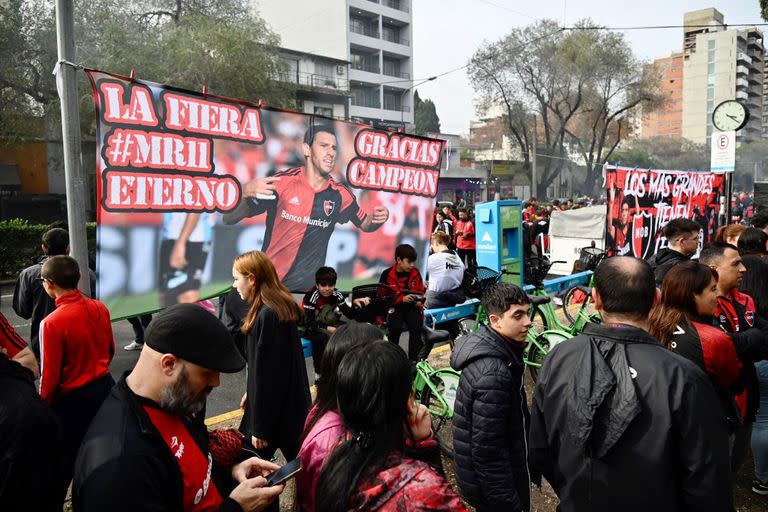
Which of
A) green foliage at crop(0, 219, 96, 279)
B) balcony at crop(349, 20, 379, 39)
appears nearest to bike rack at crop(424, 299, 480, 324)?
green foliage at crop(0, 219, 96, 279)

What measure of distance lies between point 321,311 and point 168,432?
2.99 metres

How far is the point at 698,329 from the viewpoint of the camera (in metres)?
2.78

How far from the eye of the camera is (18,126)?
2100 cm

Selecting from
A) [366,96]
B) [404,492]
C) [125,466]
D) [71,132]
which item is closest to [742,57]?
[366,96]

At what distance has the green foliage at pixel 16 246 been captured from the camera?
44.6ft

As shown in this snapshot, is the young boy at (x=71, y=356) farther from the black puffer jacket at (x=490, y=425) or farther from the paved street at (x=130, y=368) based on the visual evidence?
the black puffer jacket at (x=490, y=425)

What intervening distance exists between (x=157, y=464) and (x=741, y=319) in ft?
11.3

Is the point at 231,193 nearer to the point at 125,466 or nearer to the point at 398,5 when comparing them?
the point at 125,466

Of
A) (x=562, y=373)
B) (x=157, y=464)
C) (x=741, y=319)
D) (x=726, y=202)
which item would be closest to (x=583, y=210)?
(x=726, y=202)

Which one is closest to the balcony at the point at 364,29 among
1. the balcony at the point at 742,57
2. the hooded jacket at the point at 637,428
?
the hooded jacket at the point at 637,428

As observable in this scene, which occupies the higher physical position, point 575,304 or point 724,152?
point 724,152

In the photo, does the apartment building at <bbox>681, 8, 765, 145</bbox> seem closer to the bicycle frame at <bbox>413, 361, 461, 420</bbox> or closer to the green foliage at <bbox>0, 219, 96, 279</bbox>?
the green foliage at <bbox>0, 219, 96, 279</bbox>

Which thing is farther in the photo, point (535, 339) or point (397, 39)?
point (397, 39)

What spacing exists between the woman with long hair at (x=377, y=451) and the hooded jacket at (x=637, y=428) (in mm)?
673
